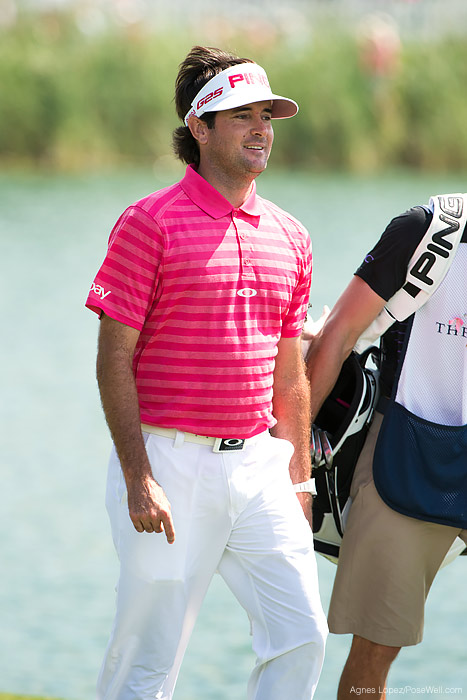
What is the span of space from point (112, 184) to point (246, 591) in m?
15.5

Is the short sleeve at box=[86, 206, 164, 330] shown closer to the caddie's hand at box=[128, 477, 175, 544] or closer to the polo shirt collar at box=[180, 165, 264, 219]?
the polo shirt collar at box=[180, 165, 264, 219]

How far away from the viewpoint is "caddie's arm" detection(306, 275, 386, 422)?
2.85 meters

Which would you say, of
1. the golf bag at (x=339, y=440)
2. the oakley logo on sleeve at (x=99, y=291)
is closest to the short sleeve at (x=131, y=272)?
the oakley logo on sleeve at (x=99, y=291)

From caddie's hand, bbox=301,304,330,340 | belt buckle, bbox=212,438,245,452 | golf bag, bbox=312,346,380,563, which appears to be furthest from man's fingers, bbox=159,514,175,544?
caddie's hand, bbox=301,304,330,340

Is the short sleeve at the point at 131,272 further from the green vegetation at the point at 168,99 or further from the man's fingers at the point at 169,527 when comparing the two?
the green vegetation at the point at 168,99

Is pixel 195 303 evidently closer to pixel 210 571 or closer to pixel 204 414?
pixel 204 414

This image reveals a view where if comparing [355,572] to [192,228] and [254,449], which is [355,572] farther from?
[192,228]

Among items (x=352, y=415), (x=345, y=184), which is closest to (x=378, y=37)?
(x=345, y=184)

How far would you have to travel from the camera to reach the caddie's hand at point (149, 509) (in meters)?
2.45

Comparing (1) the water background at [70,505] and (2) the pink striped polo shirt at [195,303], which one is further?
(1) the water background at [70,505]

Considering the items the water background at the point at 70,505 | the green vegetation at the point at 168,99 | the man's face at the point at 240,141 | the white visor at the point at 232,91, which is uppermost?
the green vegetation at the point at 168,99

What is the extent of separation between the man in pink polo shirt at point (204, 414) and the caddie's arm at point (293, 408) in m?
0.09

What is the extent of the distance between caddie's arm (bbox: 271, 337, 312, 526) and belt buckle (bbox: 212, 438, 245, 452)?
213 millimetres

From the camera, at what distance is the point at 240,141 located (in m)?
2.64
